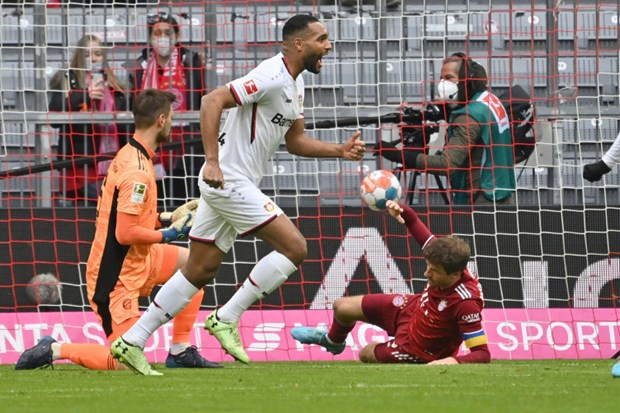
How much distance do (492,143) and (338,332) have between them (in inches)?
115

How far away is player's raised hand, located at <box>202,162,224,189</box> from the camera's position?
7.36 meters

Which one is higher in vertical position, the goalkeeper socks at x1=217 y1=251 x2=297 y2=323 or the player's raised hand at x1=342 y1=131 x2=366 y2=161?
the player's raised hand at x1=342 y1=131 x2=366 y2=161

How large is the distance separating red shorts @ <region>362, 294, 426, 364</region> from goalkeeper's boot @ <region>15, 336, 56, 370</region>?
2219 millimetres

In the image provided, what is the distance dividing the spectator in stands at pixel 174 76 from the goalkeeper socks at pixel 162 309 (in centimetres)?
399

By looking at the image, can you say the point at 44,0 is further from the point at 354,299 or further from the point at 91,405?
the point at 91,405

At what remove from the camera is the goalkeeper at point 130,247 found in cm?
846

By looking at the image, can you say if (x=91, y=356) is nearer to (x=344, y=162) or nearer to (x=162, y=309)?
(x=162, y=309)

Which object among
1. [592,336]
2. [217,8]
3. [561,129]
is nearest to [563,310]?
[592,336]

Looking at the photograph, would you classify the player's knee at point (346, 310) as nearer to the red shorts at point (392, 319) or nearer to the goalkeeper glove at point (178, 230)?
the red shorts at point (392, 319)

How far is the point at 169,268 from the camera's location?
29.9 feet

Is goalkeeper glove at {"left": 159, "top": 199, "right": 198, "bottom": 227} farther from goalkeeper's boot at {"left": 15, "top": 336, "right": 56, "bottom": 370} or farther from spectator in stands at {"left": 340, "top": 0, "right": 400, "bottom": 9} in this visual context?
spectator in stands at {"left": 340, "top": 0, "right": 400, "bottom": 9}

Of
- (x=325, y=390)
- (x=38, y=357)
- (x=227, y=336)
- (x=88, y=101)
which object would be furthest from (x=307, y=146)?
(x=88, y=101)

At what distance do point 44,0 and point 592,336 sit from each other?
5941 millimetres

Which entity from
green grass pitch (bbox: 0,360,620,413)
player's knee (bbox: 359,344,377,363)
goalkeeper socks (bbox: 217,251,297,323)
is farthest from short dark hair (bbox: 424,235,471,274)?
player's knee (bbox: 359,344,377,363)
